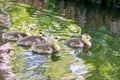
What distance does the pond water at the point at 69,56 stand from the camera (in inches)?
291

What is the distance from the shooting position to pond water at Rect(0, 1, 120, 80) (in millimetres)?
7391

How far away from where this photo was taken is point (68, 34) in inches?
422

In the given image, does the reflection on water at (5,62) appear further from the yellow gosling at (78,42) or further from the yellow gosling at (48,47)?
the yellow gosling at (78,42)

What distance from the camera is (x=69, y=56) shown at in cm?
860

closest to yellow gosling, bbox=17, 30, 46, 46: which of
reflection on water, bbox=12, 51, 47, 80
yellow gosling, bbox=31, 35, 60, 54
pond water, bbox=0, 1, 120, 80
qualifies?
pond water, bbox=0, 1, 120, 80

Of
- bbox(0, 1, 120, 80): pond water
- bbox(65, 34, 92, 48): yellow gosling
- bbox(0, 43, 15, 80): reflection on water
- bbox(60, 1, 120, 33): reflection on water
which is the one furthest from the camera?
bbox(60, 1, 120, 33): reflection on water

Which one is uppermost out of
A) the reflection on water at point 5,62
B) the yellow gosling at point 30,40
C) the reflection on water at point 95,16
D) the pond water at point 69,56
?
the yellow gosling at point 30,40

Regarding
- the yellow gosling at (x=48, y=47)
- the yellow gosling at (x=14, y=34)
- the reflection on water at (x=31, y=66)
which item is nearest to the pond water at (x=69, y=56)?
the reflection on water at (x=31, y=66)

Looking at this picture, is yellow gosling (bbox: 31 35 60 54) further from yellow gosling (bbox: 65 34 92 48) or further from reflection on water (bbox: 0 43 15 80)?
reflection on water (bbox: 0 43 15 80)

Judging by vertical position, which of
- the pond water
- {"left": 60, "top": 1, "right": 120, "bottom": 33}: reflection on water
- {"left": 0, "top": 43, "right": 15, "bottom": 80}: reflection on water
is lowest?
{"left": 60, "top": 1, "right": 120, "bottom": 33}: reflection on water

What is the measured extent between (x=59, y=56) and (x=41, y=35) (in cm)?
131

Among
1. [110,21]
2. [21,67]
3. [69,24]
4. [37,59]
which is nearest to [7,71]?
[21,67]

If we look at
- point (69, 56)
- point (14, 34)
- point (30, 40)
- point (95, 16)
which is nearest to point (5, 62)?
point (69, 56)

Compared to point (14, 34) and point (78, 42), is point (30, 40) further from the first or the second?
point (78, 42)
